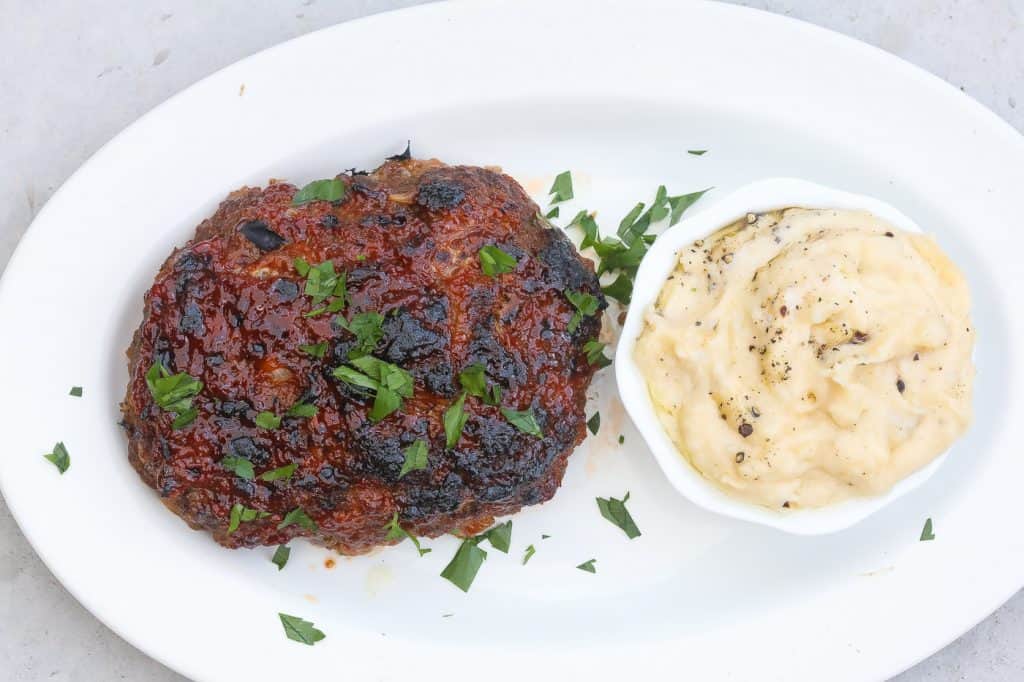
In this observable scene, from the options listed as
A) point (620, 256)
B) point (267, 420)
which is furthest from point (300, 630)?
point (620, 256)

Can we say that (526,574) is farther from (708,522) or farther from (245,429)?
(245,429)

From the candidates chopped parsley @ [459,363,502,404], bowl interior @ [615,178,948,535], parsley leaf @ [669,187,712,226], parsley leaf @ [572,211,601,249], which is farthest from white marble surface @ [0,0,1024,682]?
chopped parsley @ [459,363,502,404]

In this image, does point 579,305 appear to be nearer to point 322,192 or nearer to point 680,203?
point 680,203

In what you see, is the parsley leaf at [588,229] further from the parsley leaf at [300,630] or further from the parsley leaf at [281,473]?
the parsley leaf at [300,630]

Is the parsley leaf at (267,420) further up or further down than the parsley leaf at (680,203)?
further down

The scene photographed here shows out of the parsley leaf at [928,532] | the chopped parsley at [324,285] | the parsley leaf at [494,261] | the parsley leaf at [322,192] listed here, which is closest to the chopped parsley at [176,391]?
the chopped parsley at [324,285]

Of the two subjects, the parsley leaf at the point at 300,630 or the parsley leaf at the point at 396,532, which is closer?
the parsley leaf at the point at 396,532

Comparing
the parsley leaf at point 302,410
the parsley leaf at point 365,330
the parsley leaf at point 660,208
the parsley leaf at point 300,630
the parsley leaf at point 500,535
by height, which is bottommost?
the parsley leaf at point 300,630
